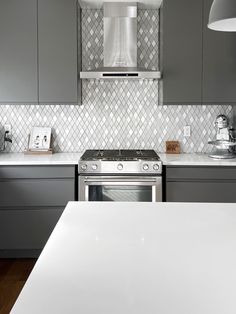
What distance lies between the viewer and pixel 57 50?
3918 millimetres

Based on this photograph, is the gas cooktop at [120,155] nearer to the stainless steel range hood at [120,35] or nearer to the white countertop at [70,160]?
the white countertop at [70,160]

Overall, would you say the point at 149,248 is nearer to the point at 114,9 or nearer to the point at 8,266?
the point at 8,266

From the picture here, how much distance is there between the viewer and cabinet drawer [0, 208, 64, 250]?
3.76 metres

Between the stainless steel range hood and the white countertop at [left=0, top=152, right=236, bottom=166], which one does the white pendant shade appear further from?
the stainless steel range hood

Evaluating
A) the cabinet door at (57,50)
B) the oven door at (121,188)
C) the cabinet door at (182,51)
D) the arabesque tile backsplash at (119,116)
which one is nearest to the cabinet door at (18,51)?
the cabinet door at (57,50)

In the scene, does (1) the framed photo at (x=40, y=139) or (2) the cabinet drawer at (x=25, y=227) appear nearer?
(2) the cabinet drawer at (x=25, y=227)

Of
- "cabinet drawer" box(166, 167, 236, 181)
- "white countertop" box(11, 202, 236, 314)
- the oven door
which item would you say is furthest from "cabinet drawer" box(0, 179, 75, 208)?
"white countertop" box(11, 202, 236, 314)

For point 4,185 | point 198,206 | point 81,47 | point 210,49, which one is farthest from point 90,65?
point 198,206

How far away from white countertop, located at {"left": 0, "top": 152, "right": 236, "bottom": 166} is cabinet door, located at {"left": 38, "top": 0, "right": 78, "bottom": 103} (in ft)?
1.70

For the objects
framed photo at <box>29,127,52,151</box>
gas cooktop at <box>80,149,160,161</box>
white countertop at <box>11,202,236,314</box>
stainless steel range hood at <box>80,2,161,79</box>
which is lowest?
white countertop at <box>11,202,236,314</box>

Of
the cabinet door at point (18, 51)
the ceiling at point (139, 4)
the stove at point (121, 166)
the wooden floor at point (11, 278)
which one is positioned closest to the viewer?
the wooden floor at point (11, 278)

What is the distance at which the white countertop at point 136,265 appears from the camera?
94 cm

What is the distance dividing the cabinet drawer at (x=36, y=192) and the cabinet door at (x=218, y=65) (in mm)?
1482

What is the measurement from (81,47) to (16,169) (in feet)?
4.56
